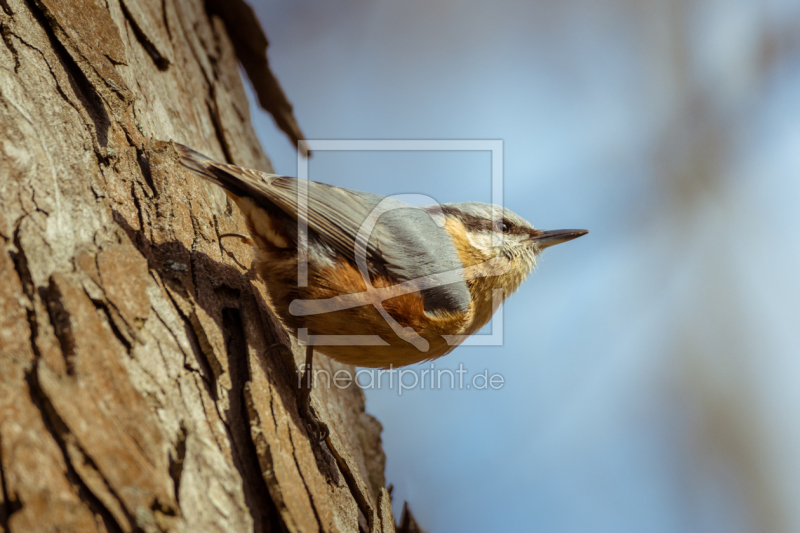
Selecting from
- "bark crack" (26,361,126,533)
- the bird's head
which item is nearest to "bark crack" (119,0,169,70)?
the bird's head

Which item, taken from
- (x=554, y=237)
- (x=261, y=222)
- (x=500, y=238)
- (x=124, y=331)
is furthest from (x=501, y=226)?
(x=124, y=331)

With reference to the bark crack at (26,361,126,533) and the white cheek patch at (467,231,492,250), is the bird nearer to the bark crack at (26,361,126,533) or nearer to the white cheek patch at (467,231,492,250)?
the white cheek patch at (467,231,492,250)

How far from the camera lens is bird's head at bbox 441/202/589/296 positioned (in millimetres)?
2818

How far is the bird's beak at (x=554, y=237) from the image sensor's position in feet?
9.93

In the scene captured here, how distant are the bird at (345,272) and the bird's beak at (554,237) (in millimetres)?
791

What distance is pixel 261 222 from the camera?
82.7 inches

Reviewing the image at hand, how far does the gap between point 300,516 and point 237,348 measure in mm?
606

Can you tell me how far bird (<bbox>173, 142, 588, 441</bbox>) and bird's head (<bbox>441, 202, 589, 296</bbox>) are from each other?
0.39 meters

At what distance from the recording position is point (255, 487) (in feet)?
4.64

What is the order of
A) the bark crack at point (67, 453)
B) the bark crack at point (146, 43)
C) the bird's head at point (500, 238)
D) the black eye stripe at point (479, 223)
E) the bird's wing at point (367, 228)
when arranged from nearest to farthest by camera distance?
the bark crack at point (67, 453), the bird's wing at point (367, 228), the bark crack at point (146, 43), the bird's head at point (500, 238), the black eye stripe at point (479, 223)

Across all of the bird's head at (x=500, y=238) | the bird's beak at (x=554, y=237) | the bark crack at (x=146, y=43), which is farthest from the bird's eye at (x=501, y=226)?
the bark crack at (x=146, y=43)

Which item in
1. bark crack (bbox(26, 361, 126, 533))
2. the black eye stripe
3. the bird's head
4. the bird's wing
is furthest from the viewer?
the black eye stripe

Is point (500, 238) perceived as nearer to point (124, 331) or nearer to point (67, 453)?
point (124, 331)

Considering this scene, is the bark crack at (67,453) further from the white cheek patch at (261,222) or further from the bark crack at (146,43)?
the bark crack at (146,43)
